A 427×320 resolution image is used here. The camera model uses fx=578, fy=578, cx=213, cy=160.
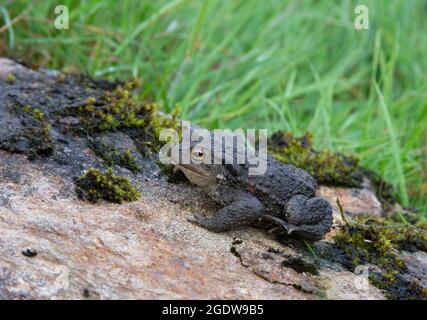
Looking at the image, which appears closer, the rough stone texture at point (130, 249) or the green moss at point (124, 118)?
the rough stone texture at point (130, 249)

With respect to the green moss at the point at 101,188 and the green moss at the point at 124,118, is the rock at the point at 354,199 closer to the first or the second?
the green moss at the point at 124,118

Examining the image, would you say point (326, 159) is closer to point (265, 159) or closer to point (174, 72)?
point (265, 159)

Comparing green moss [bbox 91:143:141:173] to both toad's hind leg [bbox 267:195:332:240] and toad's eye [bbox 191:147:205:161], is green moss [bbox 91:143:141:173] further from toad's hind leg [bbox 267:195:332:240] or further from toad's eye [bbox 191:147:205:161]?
toad's hind leg [bbox 267:195:332:240]

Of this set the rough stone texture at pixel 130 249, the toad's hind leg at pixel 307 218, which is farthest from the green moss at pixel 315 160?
the rough stone texture at pixel 130 249

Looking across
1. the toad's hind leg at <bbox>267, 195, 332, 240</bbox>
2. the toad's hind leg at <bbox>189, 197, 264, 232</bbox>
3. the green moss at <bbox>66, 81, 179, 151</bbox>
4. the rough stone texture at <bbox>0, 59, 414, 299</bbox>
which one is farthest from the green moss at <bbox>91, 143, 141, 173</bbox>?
the toad's hind leg at <bbox>267, 195, 332, 240</bbox>
